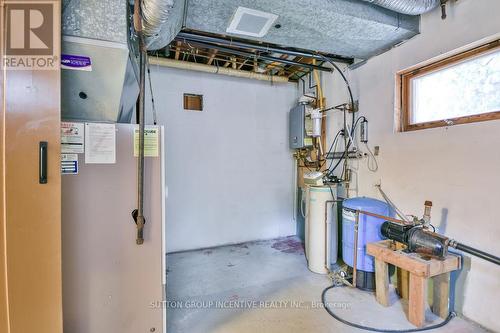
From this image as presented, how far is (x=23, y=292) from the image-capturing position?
1.19 meters

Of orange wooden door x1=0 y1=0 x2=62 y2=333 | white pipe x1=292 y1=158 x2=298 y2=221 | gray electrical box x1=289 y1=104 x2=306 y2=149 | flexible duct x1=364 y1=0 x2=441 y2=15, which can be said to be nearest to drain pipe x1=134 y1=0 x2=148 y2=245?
orange wooden door x1=0 y1=0 x2=62 y2=333

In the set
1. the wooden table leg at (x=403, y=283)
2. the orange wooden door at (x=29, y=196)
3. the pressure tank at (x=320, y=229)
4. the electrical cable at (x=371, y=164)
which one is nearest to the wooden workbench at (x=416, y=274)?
the wooden table leg at (x=403, y=283)

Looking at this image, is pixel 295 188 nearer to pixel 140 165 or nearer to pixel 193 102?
pixel 193 102

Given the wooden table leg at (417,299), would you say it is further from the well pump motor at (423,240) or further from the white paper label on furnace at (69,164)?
the white paper label on furnace at (69,164)

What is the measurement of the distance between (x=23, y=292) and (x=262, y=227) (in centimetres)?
305

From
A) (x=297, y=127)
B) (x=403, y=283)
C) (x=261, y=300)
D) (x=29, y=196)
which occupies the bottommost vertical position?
(x=261, y=300)

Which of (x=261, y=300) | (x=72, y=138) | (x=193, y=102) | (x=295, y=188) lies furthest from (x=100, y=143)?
(x=295, y=188)

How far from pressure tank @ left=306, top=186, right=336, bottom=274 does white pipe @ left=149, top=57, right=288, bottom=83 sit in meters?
1.79

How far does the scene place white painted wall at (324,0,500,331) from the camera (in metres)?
1.80

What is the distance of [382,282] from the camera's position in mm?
2180

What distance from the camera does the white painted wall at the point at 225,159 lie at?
3.43m

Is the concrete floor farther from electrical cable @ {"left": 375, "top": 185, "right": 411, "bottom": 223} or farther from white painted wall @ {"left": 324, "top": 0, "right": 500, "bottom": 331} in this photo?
electrical cable @ {"left": 375, "top": 185, "right": 411, "bottom": 223}

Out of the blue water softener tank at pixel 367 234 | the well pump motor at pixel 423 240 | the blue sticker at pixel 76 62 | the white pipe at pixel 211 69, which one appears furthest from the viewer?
the white pipe at pixel 211 69

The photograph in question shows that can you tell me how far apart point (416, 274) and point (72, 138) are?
7.89ft
